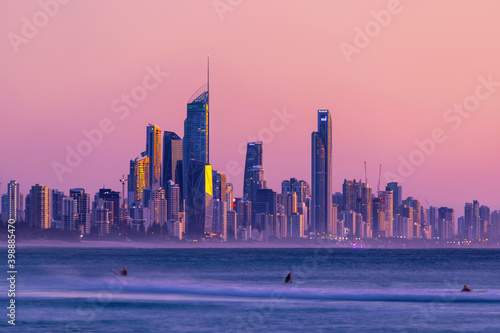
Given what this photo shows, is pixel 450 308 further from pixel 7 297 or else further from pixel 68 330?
pixel 7 297

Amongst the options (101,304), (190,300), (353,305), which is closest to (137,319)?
(101,304)

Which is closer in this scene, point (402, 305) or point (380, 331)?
point (380, 331)

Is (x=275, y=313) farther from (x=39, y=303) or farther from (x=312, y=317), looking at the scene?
(x=39, y=303)

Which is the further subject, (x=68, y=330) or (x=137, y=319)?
(x=137, y=319)

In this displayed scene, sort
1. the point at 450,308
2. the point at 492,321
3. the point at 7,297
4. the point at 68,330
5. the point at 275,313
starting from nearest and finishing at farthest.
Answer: the point at 68,330, the point at 492,321, the point at 275,313, the point at 450,308, the point at 7,297

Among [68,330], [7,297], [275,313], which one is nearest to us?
[68,330]

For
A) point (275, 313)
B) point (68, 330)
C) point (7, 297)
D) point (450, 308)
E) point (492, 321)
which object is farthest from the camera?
point (7, 297)

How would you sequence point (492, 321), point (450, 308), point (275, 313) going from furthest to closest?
point (450, 308) → point (275, 313) → point (492, 321)

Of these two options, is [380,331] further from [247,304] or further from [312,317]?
[247,304]

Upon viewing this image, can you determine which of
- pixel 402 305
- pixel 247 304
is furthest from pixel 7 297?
pixel 402 305
